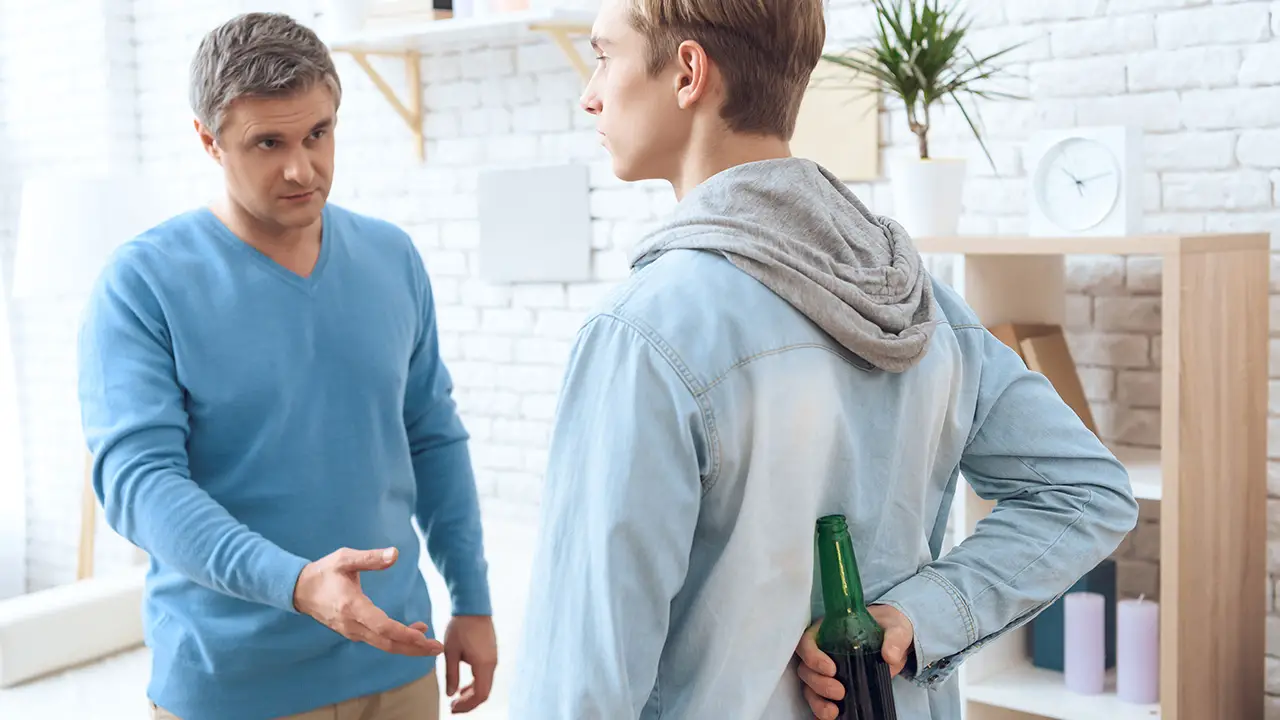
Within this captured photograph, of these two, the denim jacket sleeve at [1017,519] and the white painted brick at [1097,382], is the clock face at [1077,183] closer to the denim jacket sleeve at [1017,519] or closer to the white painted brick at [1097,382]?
the white painted brick at [1097,382]

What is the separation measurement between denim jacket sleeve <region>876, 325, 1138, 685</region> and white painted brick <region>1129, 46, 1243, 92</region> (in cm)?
141

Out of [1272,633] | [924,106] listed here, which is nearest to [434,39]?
[924,106]

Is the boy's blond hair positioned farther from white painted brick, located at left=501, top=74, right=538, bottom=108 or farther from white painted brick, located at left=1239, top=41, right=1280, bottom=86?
white painted brick, located at left=501, top=74, right=538, bottom=108

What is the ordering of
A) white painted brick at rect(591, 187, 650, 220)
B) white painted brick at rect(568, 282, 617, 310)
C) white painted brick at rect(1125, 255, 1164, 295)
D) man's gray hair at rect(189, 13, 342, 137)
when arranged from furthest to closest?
white painted brick at rect(568, 282, 617, 310) < white painted brick at rect(591, 187, 650, 220) < white painted brick at rect(1125, 255, 1164, 295) < man's gray hair at rect(189, 13, 342, 137)

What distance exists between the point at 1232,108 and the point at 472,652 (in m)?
1.64

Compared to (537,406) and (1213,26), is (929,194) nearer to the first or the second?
(1213,26)

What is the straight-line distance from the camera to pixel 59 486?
4484mm

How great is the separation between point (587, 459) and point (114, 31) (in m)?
3.81

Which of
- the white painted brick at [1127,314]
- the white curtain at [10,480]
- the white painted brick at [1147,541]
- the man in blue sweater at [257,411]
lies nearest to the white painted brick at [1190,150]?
the white painted brick at [1127,314]

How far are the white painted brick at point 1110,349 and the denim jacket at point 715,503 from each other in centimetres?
151

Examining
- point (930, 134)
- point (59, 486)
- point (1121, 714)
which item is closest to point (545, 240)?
point (930, 134)

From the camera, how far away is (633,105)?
99cm

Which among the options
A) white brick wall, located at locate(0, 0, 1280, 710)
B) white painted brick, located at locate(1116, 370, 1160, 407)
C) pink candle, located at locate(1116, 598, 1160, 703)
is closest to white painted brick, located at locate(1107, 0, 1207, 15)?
white brick wall, located at locate(0, 0, 1280, 710)

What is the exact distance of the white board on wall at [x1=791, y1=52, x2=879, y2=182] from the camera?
8.99ft
